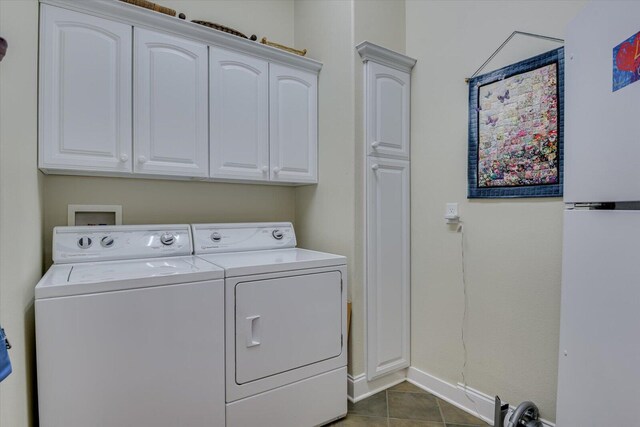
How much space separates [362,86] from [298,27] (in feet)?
3.18

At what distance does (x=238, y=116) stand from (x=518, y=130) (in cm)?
158

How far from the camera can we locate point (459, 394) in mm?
1930

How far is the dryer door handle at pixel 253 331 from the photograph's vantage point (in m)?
1.51

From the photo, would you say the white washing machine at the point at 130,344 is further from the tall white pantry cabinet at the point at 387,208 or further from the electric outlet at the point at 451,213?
the electric outlet at the point at 451,213

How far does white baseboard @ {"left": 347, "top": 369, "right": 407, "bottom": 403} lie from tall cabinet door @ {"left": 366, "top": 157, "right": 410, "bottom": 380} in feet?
0.19

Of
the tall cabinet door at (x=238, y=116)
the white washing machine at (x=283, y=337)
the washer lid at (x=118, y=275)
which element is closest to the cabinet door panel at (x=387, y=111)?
the tall cabinet door at (x=238, y=116)

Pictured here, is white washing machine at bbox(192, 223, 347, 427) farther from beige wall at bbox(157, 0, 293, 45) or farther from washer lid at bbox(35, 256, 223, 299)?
beige wall at bbox(157, 0, 293, 45)

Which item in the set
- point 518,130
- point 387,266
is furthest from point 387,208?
point 518,130

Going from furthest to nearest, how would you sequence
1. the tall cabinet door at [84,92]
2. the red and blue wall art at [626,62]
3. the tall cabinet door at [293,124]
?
the tall cabinet door at [293,124] < the tall cabinet door at [84,92] < the red and blue wall art at [626,62]

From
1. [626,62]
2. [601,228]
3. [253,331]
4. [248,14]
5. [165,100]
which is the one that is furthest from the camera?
[248,14]

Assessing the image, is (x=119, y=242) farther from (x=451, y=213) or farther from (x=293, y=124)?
(x=451, y=213)

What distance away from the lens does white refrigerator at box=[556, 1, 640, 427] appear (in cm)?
78

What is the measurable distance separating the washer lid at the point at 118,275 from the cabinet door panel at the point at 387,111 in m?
1.23

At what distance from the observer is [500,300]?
5.74ft
